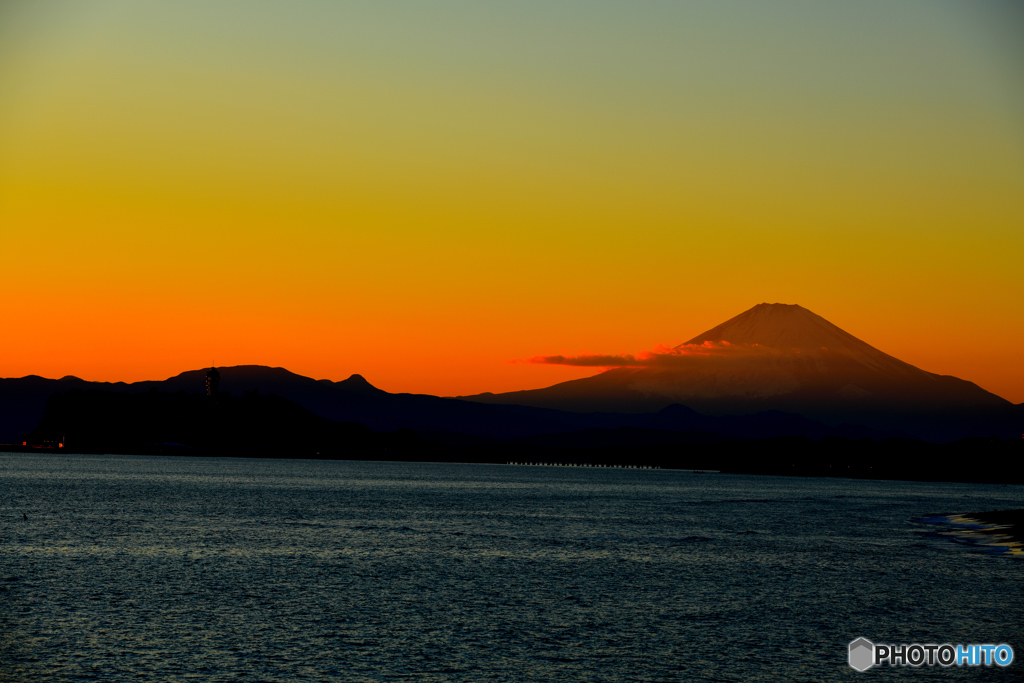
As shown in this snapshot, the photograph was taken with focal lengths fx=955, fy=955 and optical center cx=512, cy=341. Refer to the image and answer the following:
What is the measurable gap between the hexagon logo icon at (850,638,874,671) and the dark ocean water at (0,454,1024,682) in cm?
52

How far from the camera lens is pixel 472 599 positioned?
160ft

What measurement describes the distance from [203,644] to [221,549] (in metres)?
31.6

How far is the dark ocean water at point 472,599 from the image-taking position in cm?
3522

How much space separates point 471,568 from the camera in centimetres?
6069

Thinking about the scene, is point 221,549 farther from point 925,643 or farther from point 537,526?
point 925,643

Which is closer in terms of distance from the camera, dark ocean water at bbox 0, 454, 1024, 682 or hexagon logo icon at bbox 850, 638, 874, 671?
dark ocean water at bbox 0, 454, 1024, 682

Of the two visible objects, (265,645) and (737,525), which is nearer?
(265,645)

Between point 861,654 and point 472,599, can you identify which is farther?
point 472,599

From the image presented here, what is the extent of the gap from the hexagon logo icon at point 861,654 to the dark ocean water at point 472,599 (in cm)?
52

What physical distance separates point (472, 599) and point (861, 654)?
1933cm

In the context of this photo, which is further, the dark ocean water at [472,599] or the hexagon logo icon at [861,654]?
the hexagon logo icon at [861,654]

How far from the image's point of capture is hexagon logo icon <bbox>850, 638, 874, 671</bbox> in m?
35.9

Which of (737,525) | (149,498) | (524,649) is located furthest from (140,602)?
(149,498)

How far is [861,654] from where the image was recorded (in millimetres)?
37688
